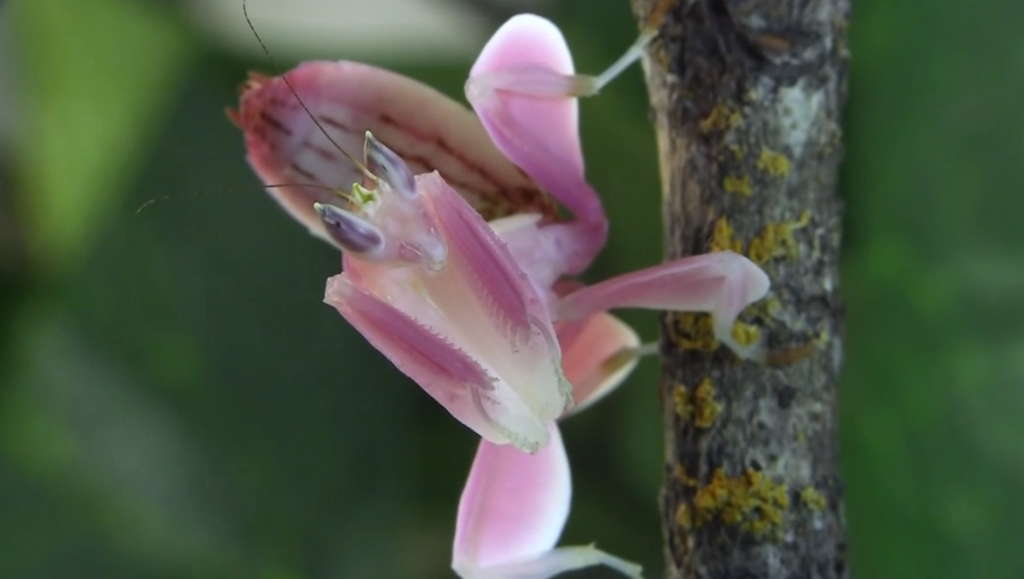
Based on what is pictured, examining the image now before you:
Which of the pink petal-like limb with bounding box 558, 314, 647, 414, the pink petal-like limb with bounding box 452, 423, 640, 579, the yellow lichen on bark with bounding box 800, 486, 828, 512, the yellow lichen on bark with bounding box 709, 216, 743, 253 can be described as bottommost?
the yellow lichen on bark with bounding box 800, 486, 828, 512

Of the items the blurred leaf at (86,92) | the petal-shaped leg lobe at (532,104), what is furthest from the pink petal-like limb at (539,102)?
the blurred leaf at (86,92)

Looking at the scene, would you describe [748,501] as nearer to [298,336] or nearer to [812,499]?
[812,499]

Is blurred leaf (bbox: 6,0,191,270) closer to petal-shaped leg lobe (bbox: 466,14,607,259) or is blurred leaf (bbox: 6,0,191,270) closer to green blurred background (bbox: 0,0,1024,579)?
green blurred background (bbox: 0,0,1024,579)

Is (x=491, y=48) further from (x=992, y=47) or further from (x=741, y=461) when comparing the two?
(x=992, y=47)

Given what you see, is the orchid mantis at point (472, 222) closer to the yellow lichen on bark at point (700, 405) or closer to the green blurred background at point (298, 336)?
the yellow lichen on bark at point (700, 405)

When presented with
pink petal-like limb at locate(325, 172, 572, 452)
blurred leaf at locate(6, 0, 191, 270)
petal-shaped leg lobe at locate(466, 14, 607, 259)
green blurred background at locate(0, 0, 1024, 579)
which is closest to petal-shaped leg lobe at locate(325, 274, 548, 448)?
pink petal-like limb at locate(325, 172, 572, 452)

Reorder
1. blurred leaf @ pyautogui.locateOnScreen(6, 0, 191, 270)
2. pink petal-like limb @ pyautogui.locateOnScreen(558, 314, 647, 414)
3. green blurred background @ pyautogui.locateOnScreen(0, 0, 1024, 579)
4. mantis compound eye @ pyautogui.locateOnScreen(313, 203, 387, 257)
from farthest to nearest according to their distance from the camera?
blurred leaf @ pyautogui.locateOnScreen(6, 0, 191, 270), green blurred background @ pyautogui.locateOnScreen(0, 0, 1024, 579), pink petal-like limb @ pyautogui.locateOnScreen(558, 314, 647, 414), mantis compound eye @ pyautogui.locateOnScreen(313, 203, 387, 257)

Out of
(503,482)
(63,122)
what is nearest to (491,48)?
(503,482)
